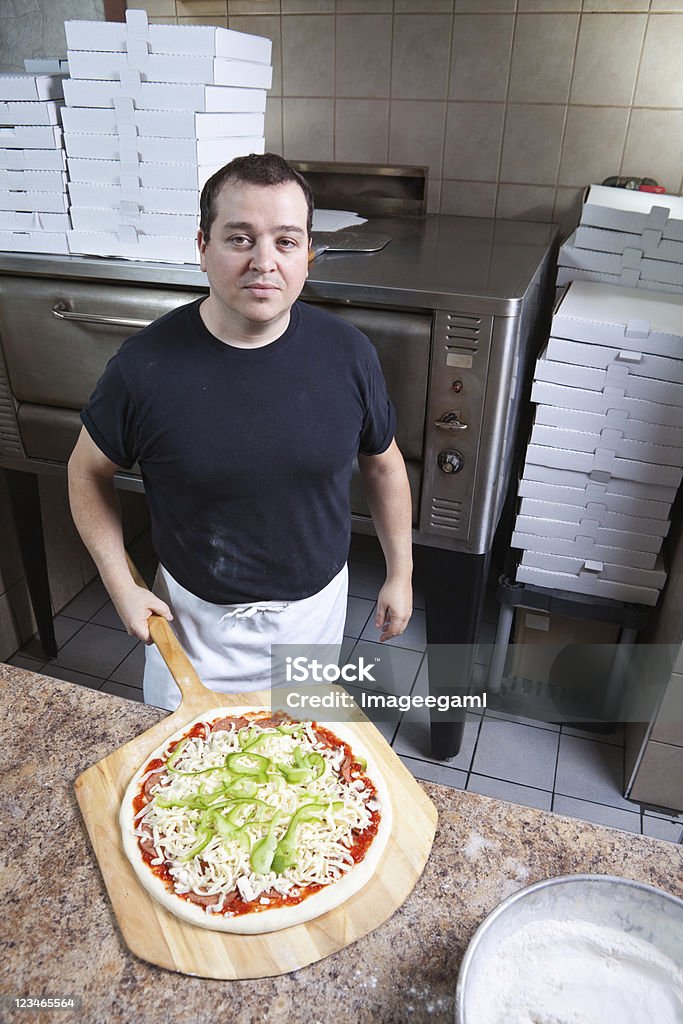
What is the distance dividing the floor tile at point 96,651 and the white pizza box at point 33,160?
140 cm

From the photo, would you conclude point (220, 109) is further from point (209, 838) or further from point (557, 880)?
point (557, 880)

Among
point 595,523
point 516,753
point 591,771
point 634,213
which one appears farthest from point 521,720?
Answer: point 634,213

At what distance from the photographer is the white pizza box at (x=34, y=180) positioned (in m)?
1.76

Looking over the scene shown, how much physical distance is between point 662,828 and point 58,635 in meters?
1.89

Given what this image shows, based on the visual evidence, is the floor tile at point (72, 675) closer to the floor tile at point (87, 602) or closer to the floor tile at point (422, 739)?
the floor tile at point (87, 602)

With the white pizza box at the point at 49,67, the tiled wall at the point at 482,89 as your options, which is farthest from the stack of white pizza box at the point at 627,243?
the white pizza box at the point at 49,67

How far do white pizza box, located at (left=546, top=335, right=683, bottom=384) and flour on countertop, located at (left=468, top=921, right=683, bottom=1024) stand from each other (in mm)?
1246

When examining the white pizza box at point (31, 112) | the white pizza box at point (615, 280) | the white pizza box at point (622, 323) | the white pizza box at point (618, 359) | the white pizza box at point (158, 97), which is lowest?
the white pizza box at point (618, 359)

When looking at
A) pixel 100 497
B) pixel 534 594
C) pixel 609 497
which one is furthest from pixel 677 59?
pixel 100 497

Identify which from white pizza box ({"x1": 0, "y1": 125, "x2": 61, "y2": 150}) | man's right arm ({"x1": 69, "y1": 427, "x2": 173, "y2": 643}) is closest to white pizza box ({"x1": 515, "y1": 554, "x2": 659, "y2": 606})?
man's right arm ({"x1": 69, "y1": 427, "x2": 173, "y2": 643})

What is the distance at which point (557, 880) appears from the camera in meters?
0.70

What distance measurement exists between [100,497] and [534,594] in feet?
3.71

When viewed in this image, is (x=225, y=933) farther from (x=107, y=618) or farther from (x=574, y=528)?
(x=107, y=618)

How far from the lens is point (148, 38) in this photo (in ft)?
5.09
